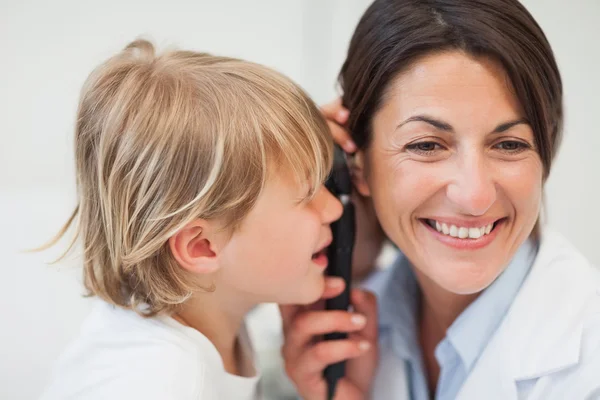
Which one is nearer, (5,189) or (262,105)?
(262,105)

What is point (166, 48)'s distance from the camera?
39.6 inches

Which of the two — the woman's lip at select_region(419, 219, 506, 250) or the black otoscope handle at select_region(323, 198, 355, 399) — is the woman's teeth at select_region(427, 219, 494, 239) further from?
the black otoscope handle at select_region(323, 198, 355, 399)

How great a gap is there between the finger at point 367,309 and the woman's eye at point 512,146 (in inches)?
15.8

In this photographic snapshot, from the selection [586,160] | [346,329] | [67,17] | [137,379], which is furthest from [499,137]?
[67,17]

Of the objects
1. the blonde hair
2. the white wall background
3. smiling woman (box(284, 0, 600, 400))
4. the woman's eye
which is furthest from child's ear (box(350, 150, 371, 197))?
the white wall background

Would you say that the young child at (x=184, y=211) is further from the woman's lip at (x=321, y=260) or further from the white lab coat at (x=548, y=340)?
the white lab coat at (x=548, y=340)

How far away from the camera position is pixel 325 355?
3.62 ft

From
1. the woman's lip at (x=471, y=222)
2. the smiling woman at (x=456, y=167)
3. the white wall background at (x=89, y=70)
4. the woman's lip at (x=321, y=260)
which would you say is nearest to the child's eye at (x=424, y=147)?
the smiling woman at (x=456, y=167)

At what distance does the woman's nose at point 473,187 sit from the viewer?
878 mm

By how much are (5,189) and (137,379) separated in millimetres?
918

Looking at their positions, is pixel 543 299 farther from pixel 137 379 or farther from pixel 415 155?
pixel 137 379

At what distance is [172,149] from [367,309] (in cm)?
51

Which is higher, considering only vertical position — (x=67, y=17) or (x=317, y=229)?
(x=67, y=17)

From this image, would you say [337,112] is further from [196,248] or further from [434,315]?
[434,315]
